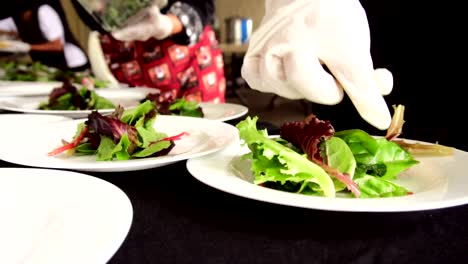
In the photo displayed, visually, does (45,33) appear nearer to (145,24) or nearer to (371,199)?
(145,24)

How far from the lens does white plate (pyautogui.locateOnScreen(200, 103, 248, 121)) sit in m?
1.03

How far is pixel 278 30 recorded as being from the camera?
59 centimetres

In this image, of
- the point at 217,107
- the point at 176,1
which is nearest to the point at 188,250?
the point at 217,107

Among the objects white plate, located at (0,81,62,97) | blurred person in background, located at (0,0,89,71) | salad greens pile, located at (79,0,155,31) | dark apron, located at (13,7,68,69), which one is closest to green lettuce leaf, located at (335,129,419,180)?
salad greens pile, located at (79,0,155,31)

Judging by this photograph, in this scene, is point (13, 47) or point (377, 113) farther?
point (13, 47)

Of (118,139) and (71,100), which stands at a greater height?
(118,139)

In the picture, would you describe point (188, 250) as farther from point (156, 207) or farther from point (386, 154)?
point (386, 154)

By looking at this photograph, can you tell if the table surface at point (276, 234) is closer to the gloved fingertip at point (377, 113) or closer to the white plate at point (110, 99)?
the gloved fingertip at point (377, 113)

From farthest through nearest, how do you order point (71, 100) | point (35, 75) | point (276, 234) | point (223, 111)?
point (35, 75) → point (71, 100) → point (223, 111) → point (276, 234)

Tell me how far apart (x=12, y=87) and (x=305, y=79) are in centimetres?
126

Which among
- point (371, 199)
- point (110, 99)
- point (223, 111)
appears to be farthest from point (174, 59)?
point (371, 199)

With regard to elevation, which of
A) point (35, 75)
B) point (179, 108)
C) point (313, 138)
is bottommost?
point (35, 75)

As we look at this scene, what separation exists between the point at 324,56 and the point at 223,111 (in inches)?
23.1

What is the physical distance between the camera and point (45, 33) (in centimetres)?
313
